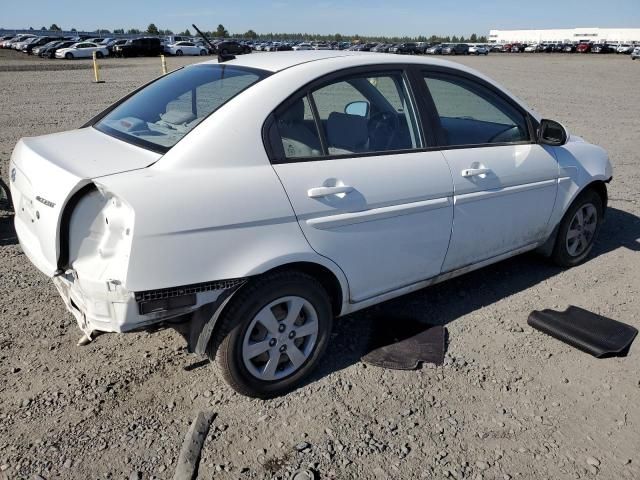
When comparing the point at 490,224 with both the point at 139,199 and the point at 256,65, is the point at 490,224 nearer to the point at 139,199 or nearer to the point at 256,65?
the point at 256,65

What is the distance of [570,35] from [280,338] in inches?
5912

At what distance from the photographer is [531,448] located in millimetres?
2748

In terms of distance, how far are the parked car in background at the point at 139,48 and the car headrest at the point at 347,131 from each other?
47.3 meters

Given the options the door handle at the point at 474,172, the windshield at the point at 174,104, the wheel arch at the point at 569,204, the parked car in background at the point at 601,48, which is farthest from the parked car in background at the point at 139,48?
the parked car in background at the point at 601,48

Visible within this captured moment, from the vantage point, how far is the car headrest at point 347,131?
10.4ft

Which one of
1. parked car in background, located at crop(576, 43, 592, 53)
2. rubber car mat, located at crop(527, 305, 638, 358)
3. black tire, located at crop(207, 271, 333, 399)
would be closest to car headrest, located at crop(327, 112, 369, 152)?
black tire, located at crop(207, 271, 333, 399)

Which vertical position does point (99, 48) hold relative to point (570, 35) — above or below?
below

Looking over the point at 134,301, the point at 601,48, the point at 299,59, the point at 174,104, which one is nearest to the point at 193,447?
the point at 134,301

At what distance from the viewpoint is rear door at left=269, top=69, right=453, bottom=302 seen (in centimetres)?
292

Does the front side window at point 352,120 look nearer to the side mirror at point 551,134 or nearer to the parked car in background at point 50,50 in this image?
the side mirror at point 551,134

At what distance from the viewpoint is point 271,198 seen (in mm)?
2750

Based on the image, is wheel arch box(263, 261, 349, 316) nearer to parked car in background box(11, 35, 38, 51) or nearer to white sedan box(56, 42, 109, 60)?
white sedan box(56, 42, 109, 60)

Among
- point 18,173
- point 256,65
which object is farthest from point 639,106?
point 18,173

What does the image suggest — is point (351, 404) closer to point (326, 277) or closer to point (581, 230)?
point (326, 277)
